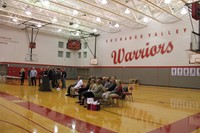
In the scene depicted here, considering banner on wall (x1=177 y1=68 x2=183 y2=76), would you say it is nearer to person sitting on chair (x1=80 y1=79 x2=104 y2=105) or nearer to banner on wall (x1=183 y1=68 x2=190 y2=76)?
banner on wall (x1=183 y1=68 x2=190 y2=76)

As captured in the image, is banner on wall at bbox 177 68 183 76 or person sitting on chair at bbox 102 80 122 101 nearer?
person sitting on chair at bbox 102 80 122 101

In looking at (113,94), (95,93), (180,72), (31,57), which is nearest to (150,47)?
(180,72)

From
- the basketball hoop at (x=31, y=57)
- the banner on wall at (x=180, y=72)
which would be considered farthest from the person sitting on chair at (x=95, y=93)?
the basketball hoop at (x=31, y=57)

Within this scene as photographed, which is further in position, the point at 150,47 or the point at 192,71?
the point at 150,47

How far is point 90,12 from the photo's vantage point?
703 inches

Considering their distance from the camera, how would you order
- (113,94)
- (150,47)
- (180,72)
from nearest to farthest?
1. (113,94)
2. (180,72)
3. (150,47)

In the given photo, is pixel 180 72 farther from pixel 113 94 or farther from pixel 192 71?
pixel 113 94

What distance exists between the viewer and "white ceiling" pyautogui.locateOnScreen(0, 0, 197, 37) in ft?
52.4

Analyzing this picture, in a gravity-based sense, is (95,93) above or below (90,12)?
below

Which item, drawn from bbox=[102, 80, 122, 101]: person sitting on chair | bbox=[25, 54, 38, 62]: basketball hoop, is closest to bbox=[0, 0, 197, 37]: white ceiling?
bbox=[25, 54, 38, 62]: basketball hoop

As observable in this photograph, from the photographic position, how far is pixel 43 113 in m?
6.16

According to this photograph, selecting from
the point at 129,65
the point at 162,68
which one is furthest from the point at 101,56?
the point at 162,68

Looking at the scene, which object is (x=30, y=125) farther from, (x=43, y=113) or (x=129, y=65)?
(x=129, y=65)

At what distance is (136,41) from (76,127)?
59.5 feet
